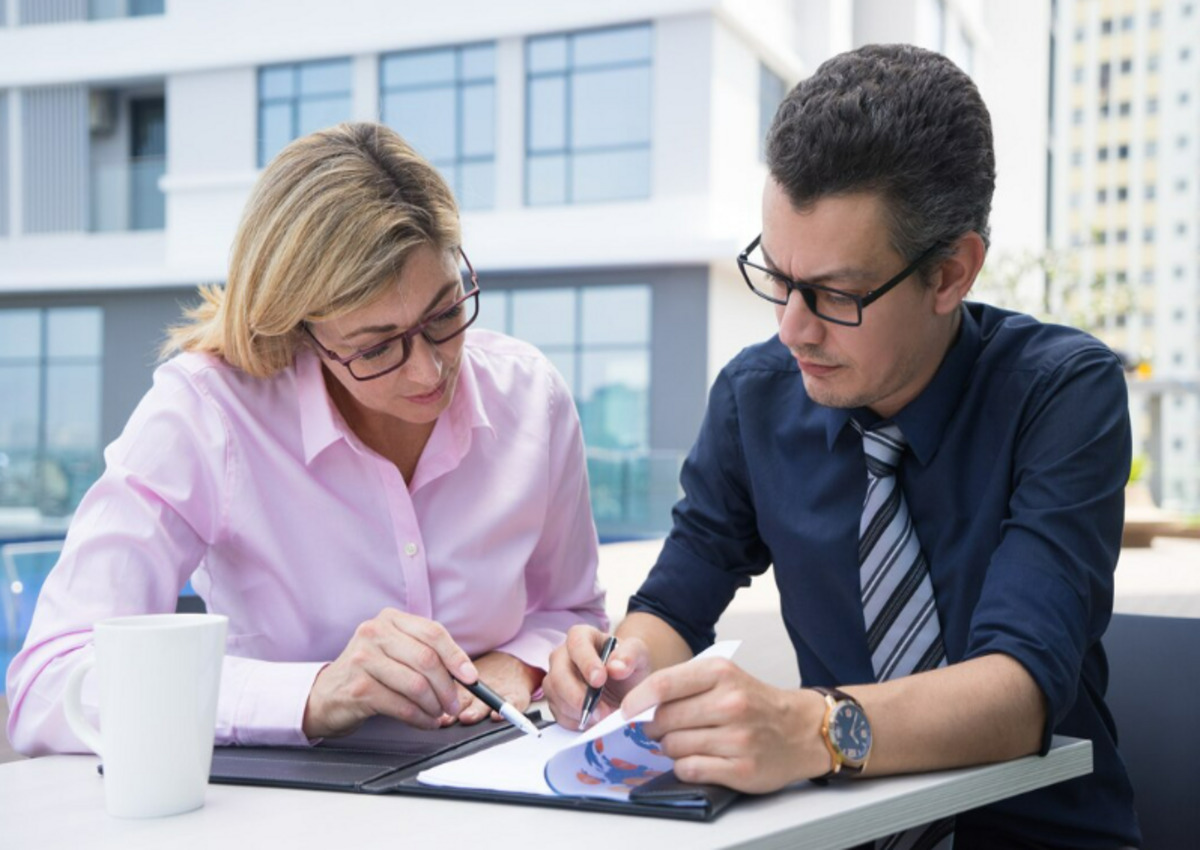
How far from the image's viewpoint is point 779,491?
1.63 m

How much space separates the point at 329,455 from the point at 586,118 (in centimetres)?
1317

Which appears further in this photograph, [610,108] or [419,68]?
[419,68]

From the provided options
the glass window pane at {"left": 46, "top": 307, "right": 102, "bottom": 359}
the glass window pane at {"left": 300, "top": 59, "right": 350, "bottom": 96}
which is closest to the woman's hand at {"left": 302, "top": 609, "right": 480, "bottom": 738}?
the glass window pane at {"left": 300, "top": 59, "right": 350, "bottom": 96}

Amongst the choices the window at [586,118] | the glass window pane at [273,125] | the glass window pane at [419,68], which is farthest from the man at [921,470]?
the glass window pane at [273,125]

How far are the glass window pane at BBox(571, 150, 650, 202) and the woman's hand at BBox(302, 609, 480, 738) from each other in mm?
13312

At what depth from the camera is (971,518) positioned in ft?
4.90

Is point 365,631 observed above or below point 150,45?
below

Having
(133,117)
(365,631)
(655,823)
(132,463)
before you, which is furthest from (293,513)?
(133,117)

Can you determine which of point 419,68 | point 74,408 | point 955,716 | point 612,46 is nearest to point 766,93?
point 612,46

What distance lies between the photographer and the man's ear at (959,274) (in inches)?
58.0

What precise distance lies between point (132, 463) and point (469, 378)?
0.47m

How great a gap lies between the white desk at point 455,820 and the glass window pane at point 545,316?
13643 mm

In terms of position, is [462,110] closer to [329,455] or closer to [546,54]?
[546,54]

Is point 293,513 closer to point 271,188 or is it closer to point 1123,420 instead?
point 271,188
